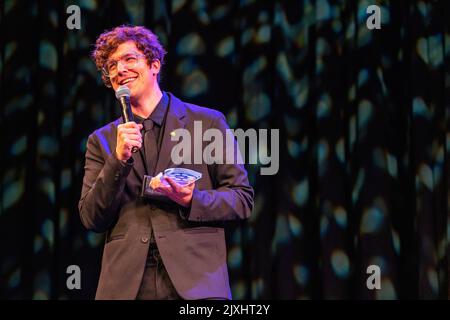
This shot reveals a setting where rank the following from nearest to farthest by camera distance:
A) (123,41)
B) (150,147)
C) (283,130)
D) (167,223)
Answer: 1. (167,223)
2. (150,147)
3. (123,41)
4. (283,130)

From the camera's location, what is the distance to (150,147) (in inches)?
78.6

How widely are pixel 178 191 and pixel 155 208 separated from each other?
14 centimetres

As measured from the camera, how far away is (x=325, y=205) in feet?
9.46

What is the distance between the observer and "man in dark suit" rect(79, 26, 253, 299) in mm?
1828

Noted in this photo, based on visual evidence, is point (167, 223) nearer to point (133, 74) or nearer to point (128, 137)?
point (128, 137)

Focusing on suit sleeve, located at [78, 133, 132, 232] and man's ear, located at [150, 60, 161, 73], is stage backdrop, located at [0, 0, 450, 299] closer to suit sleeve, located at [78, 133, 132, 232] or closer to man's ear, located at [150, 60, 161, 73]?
man's ear, located at [150, 60, 161, 73]

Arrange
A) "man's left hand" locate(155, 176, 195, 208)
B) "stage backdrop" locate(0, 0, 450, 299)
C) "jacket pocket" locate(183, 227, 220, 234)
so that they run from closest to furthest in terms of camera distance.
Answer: "man's left hand" locate(155, 176, 195, 208) < "jacket pocket" locate(183, 227, 220, 234) < "stage backdrop" locate(0, 0, 450, 299)

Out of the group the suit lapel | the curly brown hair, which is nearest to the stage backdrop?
the curly brown hair

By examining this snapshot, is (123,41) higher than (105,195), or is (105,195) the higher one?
(123,41)

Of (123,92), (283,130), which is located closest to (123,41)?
(123,92)

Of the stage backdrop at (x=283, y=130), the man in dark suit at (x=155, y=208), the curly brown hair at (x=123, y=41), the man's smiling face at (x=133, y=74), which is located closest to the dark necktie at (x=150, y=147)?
the man in dark suit at (x=155, y=208)

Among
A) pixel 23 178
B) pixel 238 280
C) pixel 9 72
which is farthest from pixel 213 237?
pixel 9 72

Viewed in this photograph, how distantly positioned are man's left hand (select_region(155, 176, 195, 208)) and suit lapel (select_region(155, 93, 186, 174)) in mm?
159
